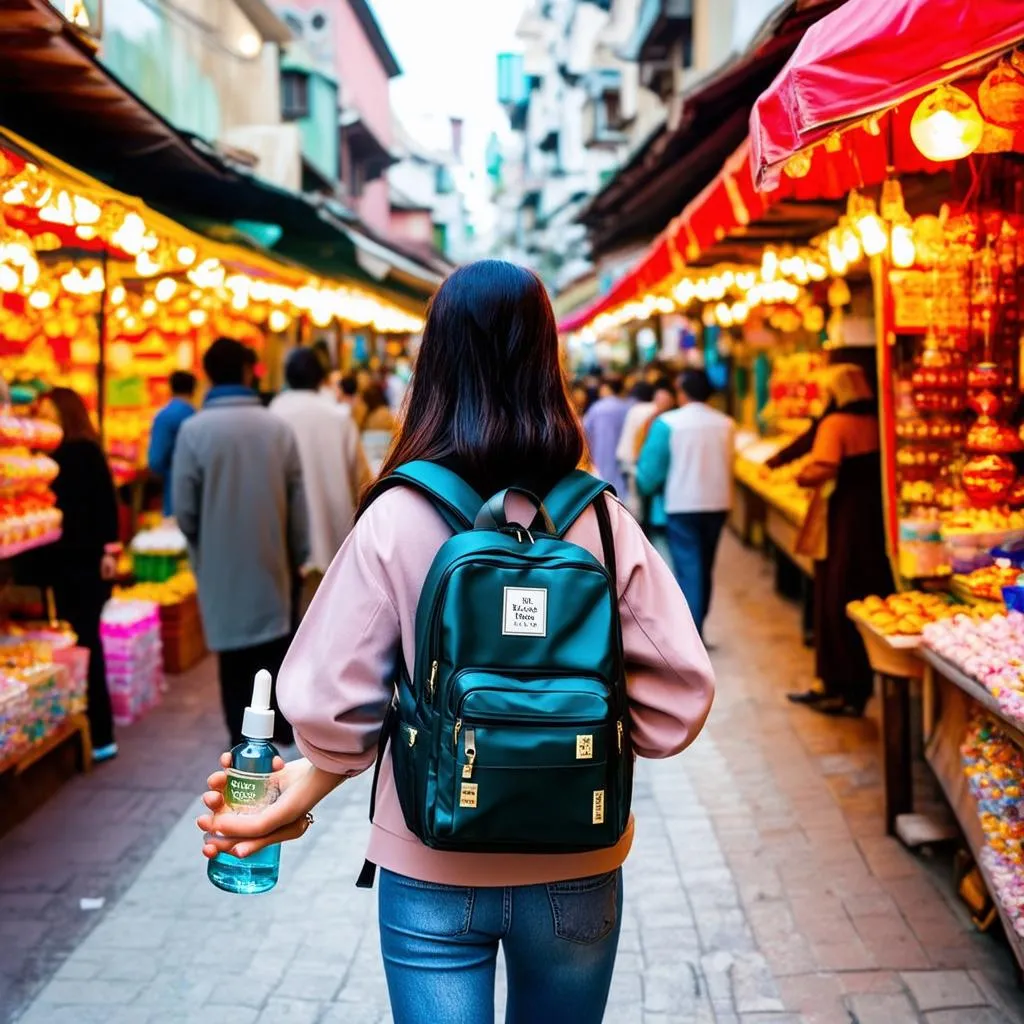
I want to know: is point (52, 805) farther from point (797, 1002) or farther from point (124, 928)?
point (797, 1002)

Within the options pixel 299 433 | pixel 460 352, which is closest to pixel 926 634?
pixel 460 352

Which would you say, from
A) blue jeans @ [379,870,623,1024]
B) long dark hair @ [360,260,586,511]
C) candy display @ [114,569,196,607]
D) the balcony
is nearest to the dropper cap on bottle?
A: blue jeans @ [379,870,623,1024]

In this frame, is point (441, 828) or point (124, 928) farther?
point (124, 928)

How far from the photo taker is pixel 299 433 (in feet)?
24.0

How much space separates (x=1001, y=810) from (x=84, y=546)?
455 cm

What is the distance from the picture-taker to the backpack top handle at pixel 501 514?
1.98m

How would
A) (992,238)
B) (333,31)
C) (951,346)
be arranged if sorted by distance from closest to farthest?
(992,238)
(951,346)
(333,31)

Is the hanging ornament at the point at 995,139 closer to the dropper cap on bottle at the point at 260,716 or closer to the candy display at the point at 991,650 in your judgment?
the candy display at the point at 991,650

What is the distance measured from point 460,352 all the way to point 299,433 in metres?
5.31

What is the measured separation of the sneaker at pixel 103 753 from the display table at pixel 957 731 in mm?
4136

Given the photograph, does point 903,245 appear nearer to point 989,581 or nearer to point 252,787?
point 989,581

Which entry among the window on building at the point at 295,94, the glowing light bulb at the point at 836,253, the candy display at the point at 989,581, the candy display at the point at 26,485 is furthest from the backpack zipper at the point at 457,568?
the window on building at the point at 295,94

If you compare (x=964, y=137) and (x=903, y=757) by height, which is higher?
(x=964, y=137)

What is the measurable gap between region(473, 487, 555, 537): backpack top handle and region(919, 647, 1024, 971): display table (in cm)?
212
